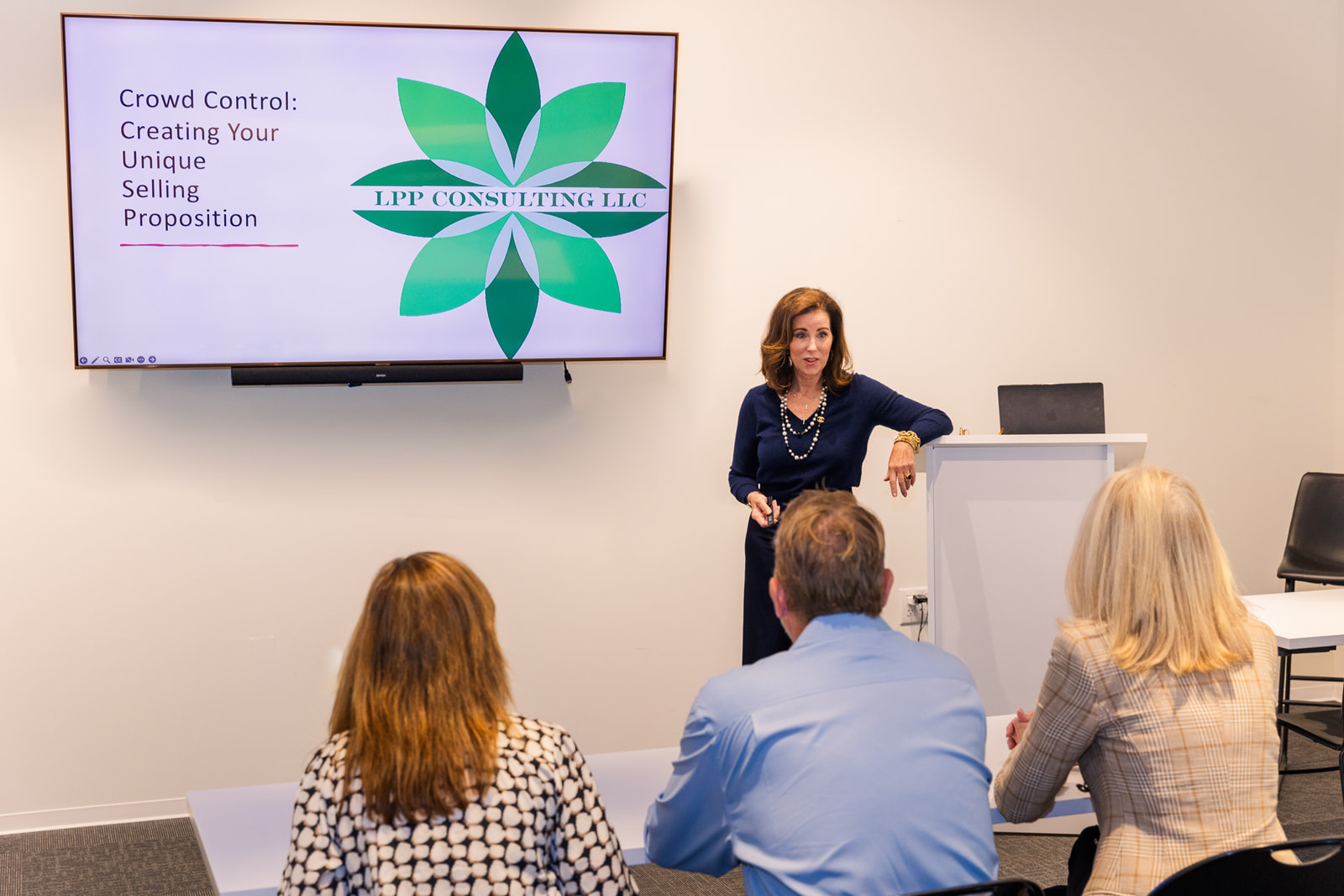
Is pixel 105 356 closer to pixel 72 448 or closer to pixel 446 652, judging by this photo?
pixel 72 448

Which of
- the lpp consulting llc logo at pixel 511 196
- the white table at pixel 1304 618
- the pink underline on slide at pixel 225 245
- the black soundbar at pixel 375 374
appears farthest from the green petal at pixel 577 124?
the white table at pixel 1304 618

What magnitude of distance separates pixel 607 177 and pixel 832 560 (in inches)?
92.2

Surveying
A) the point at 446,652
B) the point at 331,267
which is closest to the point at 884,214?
the point at 331,267

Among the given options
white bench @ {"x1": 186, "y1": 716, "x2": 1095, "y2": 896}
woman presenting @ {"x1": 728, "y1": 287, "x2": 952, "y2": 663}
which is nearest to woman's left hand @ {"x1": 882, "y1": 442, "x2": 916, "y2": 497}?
woman presenting @ {"x1": 728, "y1": 287, "x2": 952, "y2": 663}

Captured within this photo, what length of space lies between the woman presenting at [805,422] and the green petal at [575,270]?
0.71 m

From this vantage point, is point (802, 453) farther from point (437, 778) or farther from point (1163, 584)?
point (437, 778)

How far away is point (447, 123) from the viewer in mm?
3469

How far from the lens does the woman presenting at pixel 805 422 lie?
3.13 m

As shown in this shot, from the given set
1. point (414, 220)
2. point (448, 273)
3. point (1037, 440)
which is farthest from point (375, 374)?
point (1037, 440)

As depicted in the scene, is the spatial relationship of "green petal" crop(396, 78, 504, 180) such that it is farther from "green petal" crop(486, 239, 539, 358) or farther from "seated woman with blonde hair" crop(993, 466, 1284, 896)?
"seated woman with blonde hair" crop(993, 466, 1284, 896)

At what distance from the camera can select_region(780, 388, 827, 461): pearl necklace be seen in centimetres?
314

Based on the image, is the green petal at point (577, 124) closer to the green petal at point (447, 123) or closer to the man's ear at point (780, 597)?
the green petal at point (447, 123)

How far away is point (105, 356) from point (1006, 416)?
266cm

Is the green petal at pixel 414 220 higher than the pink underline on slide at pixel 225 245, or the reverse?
the green petal at pixel 414 220
